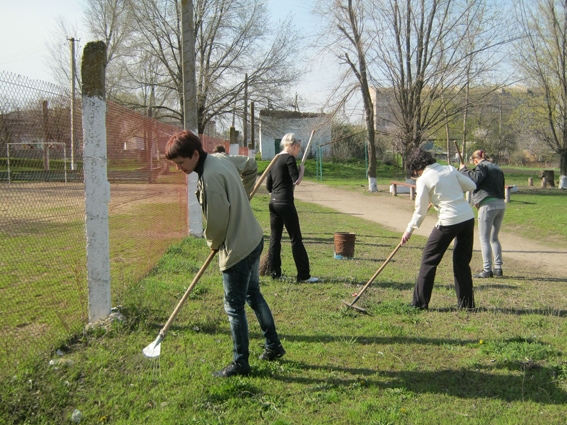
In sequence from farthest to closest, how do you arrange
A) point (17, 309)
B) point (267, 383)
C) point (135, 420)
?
point (17, 309) → point (267, 383) → point (135, 420)

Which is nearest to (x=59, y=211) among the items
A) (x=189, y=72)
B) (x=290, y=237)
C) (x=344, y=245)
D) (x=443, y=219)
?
(x=290, y=237)

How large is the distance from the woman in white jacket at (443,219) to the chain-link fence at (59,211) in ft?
10.2

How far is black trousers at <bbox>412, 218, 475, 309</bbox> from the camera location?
5.27m

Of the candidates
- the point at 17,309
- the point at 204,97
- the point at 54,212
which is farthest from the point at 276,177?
the point at 204,97

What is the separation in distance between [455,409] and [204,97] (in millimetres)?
30950

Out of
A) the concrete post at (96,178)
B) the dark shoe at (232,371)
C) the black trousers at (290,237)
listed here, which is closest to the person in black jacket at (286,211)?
the black trousers at (290,237)

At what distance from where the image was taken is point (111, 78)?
31.2m

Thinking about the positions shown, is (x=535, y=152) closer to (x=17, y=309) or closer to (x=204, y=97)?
(x=204, y=97)

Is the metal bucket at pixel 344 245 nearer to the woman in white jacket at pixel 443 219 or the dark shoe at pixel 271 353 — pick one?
the woman in white jacket at pixel 443 219

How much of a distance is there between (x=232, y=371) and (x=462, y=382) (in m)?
1.67

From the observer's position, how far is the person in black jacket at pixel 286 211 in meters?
6.45

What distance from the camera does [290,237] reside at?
6.59 meters

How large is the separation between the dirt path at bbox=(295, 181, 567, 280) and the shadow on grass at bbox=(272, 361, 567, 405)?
4.27 metres

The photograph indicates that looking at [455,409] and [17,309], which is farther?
[17,309]
